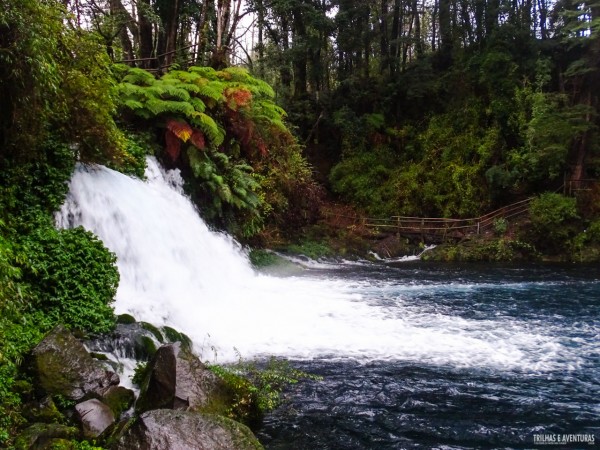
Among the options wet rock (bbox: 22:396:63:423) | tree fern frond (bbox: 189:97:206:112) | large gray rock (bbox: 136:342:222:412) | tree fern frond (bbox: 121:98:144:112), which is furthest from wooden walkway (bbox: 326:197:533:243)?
wet rock (bbox: 22:396:63:423)

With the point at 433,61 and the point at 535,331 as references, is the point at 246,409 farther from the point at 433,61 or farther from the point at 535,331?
the point at 433,61

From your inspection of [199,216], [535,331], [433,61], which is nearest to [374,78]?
[433,61]

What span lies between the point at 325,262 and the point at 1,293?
1412 cm

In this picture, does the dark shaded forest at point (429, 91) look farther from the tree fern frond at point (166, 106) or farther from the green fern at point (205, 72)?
the tree fern frond at point (166, 106)

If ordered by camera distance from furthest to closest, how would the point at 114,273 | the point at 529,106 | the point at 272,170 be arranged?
1. the point at 529,106
2. the point at 272,170
3. the point at 114,273

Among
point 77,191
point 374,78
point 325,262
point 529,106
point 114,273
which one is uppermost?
point 374,78

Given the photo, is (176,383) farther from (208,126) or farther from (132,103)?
Answer: (208,126)

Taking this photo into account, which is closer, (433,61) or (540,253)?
(540,253)

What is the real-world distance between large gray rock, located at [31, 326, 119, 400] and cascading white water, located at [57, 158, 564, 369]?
2174 millimetres

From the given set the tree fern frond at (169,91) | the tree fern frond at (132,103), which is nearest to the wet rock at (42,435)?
the tree fern frond at (132,103)

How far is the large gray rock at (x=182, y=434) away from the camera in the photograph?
406 cm

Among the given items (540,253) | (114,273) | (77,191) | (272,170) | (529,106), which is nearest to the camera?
(114,273)

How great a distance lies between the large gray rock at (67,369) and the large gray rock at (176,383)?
0.50 m

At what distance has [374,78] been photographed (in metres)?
27.9
